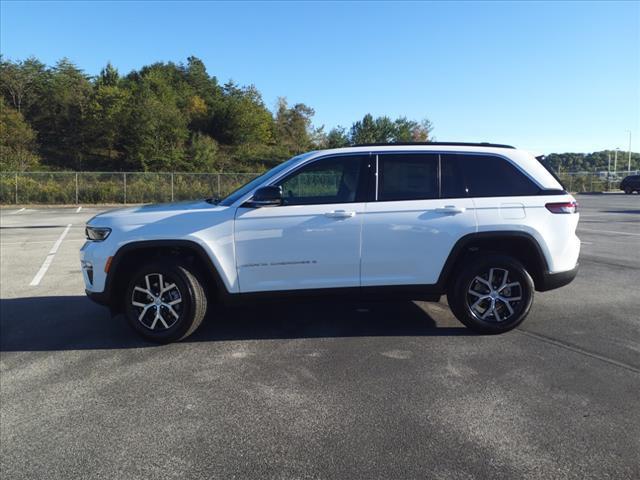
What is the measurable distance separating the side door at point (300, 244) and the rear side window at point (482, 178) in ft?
3.05

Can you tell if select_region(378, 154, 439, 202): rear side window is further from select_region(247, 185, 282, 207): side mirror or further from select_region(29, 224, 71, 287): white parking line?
select_region(29, 224, 71, 287): white parking line

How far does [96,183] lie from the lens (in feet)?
104

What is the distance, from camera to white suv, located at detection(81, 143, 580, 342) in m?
4.75

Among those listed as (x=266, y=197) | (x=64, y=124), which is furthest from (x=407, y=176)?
(x=64, y=124)

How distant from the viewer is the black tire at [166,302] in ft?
15.6

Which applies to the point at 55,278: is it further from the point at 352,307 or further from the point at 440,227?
the point at 440,227

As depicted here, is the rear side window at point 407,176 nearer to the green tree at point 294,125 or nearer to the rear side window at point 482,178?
the rear side window at point 482,178

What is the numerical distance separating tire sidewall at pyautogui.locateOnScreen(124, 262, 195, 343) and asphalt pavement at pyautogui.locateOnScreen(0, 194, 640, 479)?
146 millimetres

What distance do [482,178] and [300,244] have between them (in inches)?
78.9

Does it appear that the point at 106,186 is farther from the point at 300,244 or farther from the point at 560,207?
the point at 560,207

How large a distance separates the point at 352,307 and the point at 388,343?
134 centimetres

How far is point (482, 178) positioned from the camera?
16.6ft

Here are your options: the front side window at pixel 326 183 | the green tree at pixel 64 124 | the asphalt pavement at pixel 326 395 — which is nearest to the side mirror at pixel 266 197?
the front side window at pixel 326 183

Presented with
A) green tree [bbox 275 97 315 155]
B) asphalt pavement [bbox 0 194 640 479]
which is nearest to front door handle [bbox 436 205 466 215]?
asphalt pavement [bbox 0 194 640 479]
